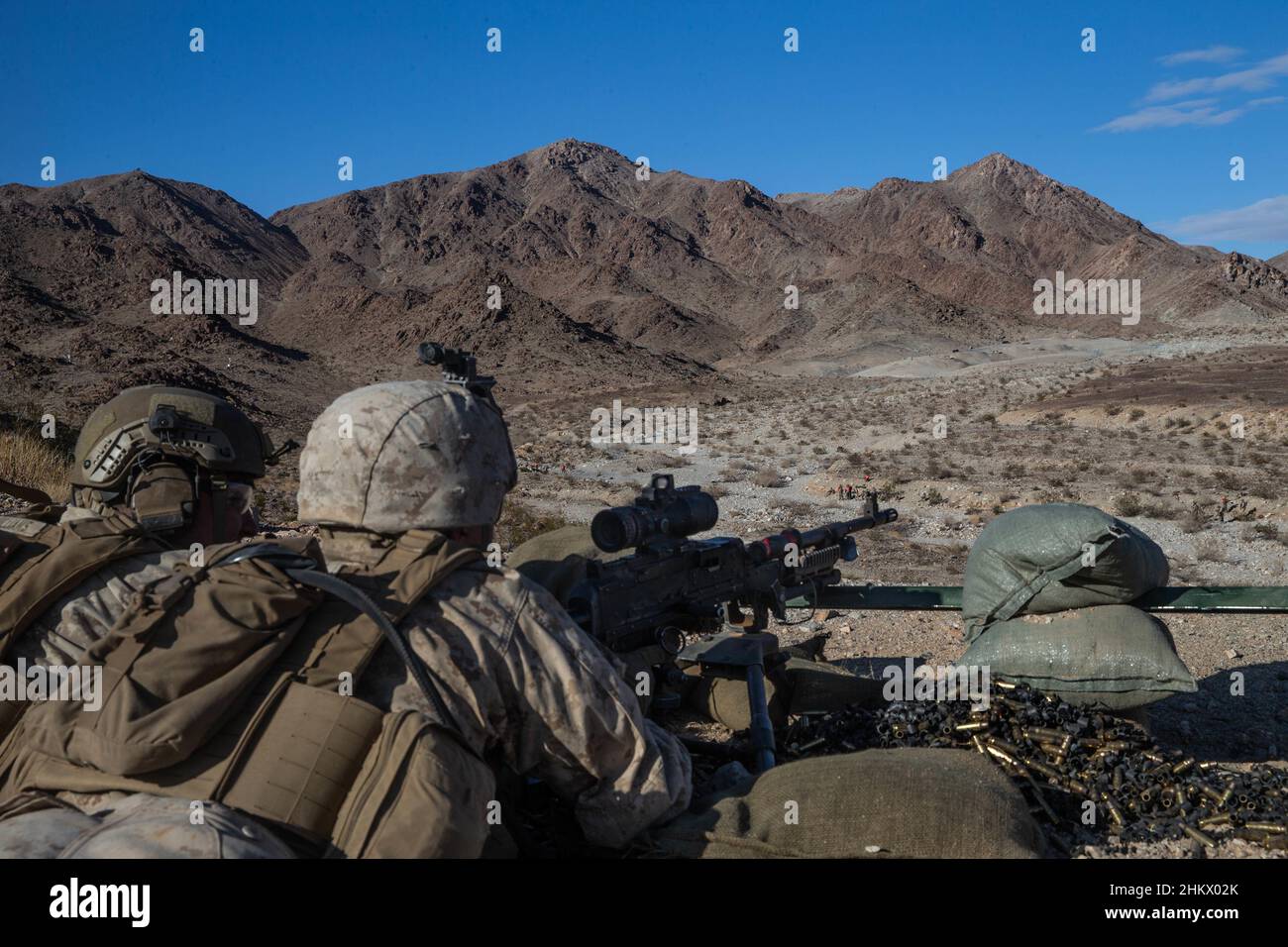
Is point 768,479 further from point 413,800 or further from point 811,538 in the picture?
point 413,800

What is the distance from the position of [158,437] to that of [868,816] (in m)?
2.77

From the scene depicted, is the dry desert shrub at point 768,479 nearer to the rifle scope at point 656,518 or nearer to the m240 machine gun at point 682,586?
the m240 machine gun at point 682,586

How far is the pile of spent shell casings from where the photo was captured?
3.96 meters

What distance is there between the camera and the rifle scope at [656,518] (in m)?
4.27

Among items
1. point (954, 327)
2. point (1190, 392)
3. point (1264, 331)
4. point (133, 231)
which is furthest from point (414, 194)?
point (1190, 392)

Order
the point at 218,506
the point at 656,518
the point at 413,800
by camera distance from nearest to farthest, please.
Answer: the point at 413,800 < the point at 218,506 < the point at 656,518

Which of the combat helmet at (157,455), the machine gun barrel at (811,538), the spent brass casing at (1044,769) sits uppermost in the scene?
the combat helmet at (157,455)

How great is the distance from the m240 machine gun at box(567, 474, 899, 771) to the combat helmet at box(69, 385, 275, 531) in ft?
4.81

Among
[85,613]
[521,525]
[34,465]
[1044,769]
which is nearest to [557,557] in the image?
[1044,769]

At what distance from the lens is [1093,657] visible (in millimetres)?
5055

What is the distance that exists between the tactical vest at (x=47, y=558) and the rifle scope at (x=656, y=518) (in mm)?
1743

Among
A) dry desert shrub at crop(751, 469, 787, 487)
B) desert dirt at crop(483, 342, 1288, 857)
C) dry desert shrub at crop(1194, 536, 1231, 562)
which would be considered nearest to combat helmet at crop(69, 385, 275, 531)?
desert dirt at crop(483, 342, 1288, 857)

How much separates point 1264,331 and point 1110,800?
2751 inches

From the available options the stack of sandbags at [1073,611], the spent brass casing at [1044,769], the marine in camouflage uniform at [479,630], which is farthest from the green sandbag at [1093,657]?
the marine in camouflage uniform at [479,630]
